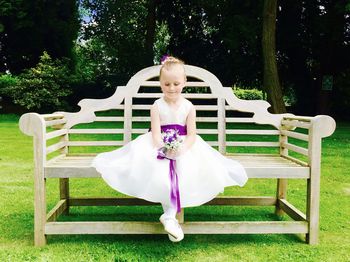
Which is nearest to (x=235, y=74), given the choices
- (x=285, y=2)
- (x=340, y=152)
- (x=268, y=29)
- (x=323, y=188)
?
(x=285, y=2)

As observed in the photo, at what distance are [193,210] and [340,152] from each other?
537 cm

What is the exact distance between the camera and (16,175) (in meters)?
6.48

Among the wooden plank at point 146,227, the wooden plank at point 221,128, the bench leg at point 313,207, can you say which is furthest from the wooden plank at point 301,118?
the wooden plank at point 146,227

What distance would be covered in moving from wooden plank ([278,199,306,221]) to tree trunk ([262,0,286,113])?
10.1 metres

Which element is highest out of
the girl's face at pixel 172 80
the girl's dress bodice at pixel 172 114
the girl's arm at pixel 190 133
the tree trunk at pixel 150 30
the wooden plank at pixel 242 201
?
the tree trunk at pixel 150 30

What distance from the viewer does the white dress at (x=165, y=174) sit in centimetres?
326

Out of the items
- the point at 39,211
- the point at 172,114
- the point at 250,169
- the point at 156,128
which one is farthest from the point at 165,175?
the point at 39,211

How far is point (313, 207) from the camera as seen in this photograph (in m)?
3.65

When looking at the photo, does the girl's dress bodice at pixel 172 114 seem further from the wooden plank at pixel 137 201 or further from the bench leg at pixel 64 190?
the bench leg at pixel 64 190

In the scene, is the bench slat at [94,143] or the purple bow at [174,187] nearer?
the purple bow at [174,187]

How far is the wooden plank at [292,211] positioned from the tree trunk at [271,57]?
1007 cm

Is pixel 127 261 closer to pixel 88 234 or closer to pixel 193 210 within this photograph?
pixel 88 234

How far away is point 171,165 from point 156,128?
38 cm

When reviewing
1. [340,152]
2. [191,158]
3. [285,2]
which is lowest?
[340,152]
